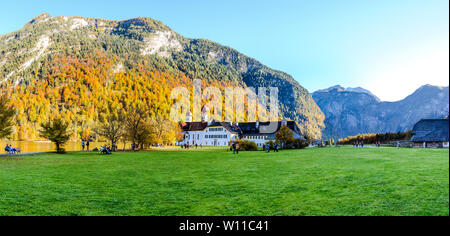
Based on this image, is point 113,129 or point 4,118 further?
point 113,129

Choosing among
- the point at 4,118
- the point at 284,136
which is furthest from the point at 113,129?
the point at 284,136

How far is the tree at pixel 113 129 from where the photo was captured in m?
54.3

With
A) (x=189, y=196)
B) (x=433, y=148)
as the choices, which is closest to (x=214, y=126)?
(x=433, y=148)

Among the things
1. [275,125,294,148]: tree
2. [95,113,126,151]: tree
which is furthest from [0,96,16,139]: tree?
[275,125,294,148]: tree

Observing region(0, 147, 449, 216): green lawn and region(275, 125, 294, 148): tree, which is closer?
region(0, 147, 449, 216): green lawn

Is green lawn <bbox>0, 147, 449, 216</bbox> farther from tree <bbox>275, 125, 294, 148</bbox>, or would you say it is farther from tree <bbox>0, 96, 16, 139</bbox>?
tree <bbox>275, 125, 294, 148</bbox>

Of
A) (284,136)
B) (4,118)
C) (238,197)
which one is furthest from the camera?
(284,136)

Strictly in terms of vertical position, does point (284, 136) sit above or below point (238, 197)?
above

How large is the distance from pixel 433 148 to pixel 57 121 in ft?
176

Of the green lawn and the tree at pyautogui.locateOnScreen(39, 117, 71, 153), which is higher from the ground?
the tree at pyautogui.locateOnScreen(39, 117, 71, 153)

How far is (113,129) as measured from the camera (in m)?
54.6

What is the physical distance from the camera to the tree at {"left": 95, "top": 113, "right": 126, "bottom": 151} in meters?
54.3

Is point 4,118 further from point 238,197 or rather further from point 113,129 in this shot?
point 238,197
